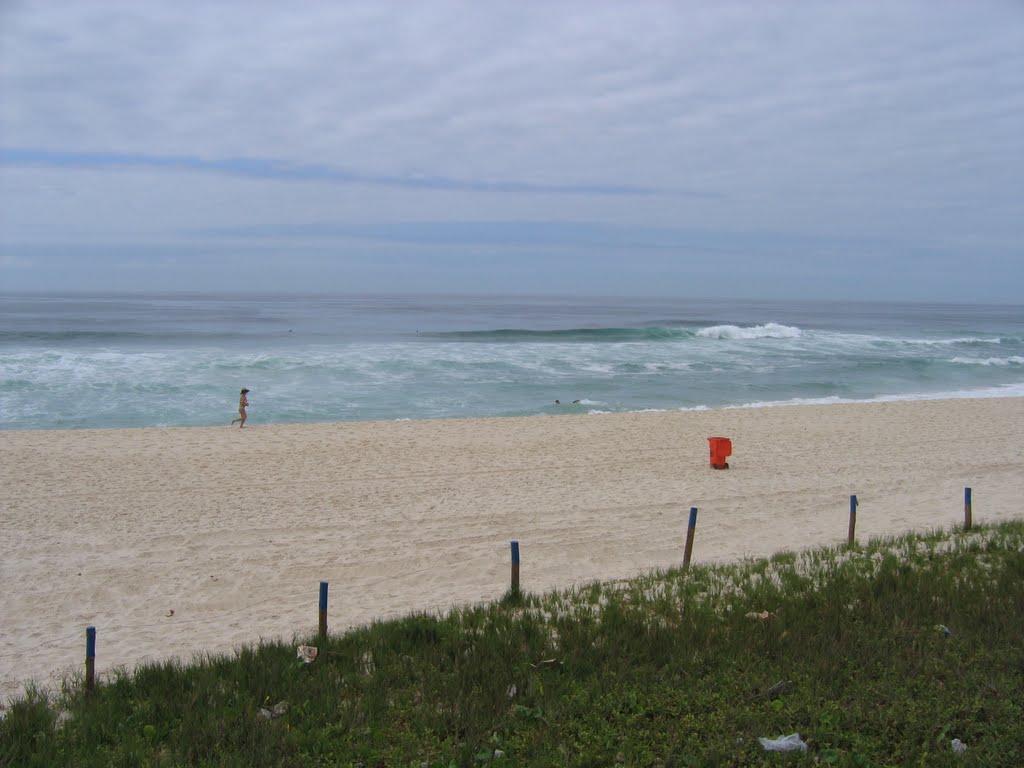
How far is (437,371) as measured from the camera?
31453mm

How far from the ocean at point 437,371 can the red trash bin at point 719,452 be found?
6.81m

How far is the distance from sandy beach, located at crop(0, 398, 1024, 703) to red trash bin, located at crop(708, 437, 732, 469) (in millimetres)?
230

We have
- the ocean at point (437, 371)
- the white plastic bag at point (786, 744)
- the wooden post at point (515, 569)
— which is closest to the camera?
the white plastic bag at point (786, 744)

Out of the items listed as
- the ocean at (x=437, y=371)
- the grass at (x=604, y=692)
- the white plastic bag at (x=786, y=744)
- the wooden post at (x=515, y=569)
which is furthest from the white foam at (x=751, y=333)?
the white plastic bag at (x=786, y=744)

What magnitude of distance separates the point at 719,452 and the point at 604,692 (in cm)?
995

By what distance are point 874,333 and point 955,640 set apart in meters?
60.8

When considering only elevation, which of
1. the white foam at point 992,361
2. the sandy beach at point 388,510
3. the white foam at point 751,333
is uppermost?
the white foam at point 751,333

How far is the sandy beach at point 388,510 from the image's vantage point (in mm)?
7627

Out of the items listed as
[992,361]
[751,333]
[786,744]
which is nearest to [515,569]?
[786,744]

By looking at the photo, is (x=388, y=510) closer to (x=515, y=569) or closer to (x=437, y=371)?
(x=515, y=569)

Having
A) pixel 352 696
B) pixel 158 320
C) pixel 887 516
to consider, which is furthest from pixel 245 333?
pixel 352 696

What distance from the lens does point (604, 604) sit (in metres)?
6.23

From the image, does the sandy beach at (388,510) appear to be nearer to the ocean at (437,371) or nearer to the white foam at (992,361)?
the ocean at (437,371)

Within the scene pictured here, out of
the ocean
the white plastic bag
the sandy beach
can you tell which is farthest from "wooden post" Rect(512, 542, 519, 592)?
the ocean
